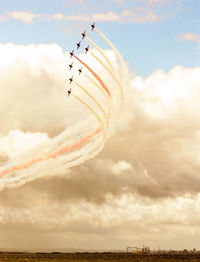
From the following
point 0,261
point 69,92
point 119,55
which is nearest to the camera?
point 119,55

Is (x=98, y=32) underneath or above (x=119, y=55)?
above

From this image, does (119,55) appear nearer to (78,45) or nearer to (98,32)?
(98,32)

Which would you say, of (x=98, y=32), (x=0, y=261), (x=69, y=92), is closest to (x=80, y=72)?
(x=69, y=92)

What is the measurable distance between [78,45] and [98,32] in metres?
13.6

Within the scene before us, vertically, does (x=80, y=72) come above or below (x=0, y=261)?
above

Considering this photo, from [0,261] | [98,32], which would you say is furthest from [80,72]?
[0,261]

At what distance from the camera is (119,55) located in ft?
301

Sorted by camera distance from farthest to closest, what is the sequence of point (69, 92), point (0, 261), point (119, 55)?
1. point (0, 261)
2. point (69, 92)
3. point (119, 55)

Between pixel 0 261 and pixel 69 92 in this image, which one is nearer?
pixel 69 92

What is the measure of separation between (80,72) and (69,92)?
750 cm

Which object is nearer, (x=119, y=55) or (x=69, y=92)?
(x=119, y=55)

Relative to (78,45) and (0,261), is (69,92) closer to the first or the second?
(78,45)

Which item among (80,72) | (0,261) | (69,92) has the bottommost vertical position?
(0,261)

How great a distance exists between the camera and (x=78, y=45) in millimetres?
106812
